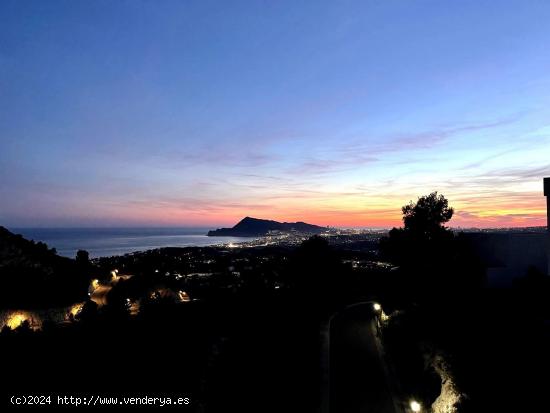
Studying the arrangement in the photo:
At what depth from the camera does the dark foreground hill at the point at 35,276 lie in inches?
1136

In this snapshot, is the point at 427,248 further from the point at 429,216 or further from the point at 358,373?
the point at 358,373

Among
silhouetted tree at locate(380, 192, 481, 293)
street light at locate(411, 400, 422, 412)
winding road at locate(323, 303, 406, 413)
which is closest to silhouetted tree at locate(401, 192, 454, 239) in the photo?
silhouetted tree at locate(380, 192, 481, 293)

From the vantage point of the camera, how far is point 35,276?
3172cm

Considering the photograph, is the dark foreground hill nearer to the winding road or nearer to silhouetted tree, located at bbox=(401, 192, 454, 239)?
the winding road

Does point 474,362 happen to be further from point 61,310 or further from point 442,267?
point 61,310

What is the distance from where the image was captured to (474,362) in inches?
669

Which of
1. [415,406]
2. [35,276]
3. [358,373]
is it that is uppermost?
[35,276]

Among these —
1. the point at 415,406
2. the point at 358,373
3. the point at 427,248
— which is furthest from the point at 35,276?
the point at 427,248

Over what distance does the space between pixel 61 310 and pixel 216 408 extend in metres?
19.8

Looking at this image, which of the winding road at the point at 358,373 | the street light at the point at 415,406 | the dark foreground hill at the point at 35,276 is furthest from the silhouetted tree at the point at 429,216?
the dark foreground hill at the point at 35,276

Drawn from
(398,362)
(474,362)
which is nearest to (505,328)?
(474,362)

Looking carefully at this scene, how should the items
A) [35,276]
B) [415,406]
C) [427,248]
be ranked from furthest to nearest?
[427,248] < [35,276] < [415,406]

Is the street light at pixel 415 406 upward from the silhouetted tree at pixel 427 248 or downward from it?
downward

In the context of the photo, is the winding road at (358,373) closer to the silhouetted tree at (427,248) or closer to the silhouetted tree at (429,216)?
the silhouetted tree at (427,248)
